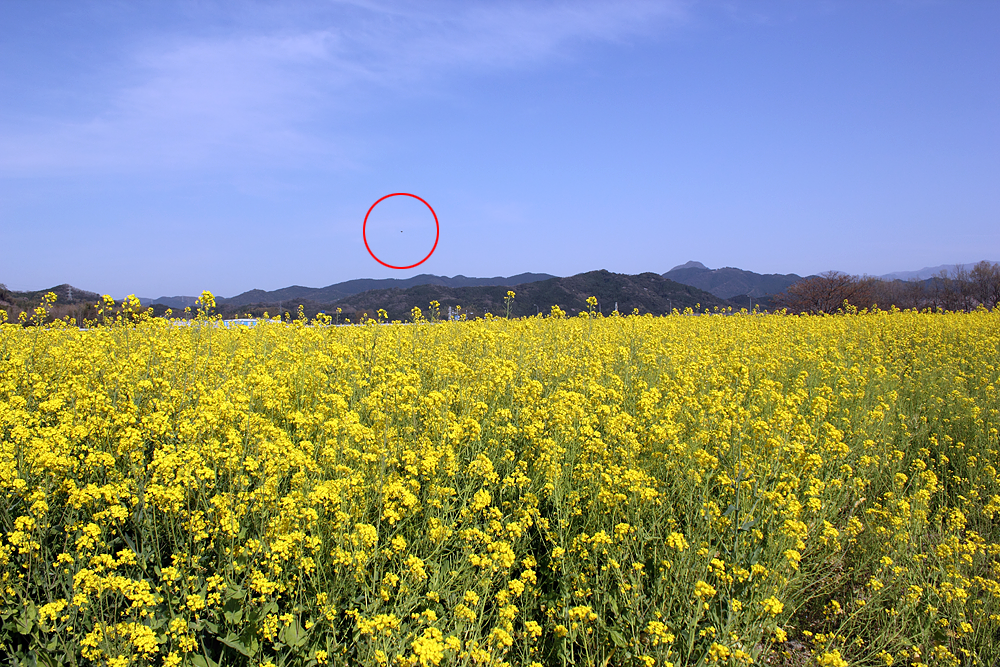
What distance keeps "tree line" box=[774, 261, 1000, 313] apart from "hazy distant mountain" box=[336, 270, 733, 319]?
232 inches

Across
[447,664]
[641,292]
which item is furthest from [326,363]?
[641,292]

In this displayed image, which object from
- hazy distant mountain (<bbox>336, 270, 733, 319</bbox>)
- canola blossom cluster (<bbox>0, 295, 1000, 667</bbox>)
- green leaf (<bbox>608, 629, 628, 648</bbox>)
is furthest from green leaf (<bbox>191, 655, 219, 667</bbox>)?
hazy distant mountain (<bbox>336, 270, 733, 319</bbox>)

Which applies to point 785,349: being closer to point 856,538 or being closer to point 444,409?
point 856,538

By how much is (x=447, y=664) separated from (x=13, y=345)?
21.5 feet

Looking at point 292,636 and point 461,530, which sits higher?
point 461,530

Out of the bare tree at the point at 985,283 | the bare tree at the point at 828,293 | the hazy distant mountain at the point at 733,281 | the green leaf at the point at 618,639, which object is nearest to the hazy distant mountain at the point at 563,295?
the bare tree at the point at 828,293

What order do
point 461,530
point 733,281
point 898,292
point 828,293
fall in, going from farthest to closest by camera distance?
point 733,281, point 898,292, point 828,293, point 461,530

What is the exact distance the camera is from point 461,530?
8.84 feet

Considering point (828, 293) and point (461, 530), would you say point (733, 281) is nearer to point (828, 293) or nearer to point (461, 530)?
point (828, 293)

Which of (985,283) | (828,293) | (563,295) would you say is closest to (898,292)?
(985,283)

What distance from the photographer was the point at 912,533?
3.40m

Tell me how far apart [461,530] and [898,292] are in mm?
53772

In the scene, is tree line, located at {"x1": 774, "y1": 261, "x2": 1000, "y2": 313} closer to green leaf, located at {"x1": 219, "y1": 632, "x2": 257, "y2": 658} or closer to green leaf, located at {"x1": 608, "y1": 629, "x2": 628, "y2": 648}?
green leaf, located at {"x1": 608, "y1": 629, "x2": 628, "y2": 648}

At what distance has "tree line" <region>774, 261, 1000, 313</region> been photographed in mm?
33156
